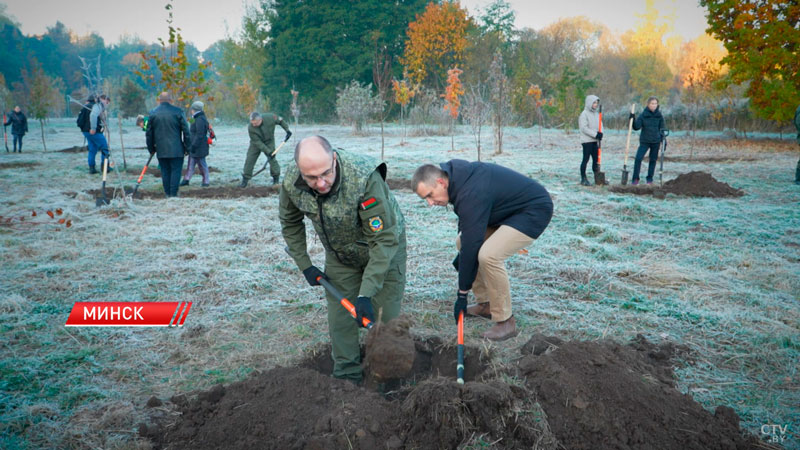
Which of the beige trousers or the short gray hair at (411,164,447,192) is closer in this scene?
the short gray hair at (411,164,447,192)

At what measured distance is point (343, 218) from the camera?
2.90 metres

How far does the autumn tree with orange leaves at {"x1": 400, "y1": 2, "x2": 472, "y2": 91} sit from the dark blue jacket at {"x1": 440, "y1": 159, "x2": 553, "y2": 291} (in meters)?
25.6

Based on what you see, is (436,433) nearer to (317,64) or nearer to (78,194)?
(78,194)

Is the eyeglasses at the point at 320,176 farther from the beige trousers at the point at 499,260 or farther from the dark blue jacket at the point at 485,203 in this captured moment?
the beige trousers at the point at 499,260

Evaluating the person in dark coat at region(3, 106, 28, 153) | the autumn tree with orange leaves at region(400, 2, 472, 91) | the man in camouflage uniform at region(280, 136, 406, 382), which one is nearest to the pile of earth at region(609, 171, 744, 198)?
the man in camouflage uniform at region(280, 136, 406, 382)

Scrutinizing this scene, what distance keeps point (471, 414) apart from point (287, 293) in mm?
2748

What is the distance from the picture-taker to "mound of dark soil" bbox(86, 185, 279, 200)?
9.06 meters

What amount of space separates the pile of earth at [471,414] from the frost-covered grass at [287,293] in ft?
1.16

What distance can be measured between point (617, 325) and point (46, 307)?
504cm

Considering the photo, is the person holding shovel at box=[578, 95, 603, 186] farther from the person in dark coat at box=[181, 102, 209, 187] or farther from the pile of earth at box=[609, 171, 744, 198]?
the person in dark coat at box=[181, 102, 209, 187]

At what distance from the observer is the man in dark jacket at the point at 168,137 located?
27.3 feet

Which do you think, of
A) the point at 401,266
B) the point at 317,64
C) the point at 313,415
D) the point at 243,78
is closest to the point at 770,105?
the point at 401,266

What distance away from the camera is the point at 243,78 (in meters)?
38.4

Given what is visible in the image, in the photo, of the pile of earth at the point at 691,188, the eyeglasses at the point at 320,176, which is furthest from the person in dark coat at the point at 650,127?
the eyeglasses at the point at 320,176
